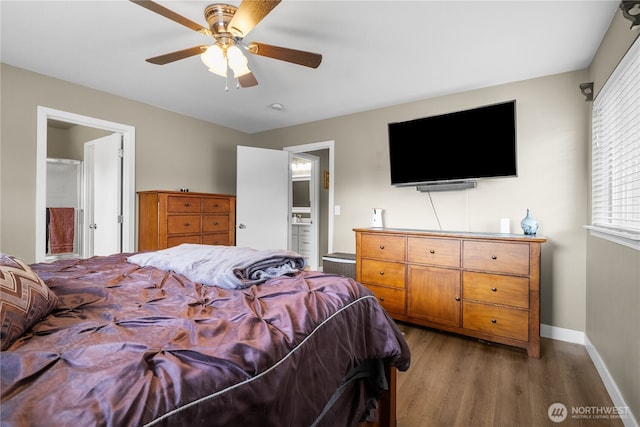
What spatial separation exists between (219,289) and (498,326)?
228 centimetres

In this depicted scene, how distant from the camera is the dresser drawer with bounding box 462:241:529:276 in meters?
2.36

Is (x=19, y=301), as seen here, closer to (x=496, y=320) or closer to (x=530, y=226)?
(x=496, y=320)

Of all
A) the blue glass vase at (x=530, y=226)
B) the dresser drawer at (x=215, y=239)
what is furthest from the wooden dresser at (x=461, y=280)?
the dresser drawer at (x=215, y=239)

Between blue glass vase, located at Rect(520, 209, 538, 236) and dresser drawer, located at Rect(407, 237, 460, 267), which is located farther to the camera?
dresser drawer, located at Rect(407, 237, 460, 267)

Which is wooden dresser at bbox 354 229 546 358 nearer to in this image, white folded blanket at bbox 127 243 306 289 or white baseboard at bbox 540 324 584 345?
white baseboard at bbox 540 324 584 345

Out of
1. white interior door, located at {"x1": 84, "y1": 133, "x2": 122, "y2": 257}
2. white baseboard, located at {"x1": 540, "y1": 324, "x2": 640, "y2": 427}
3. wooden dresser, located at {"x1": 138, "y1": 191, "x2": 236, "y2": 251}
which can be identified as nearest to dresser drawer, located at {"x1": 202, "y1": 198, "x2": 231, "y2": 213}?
wooden dresser, located at {"x1": 138, "y1": 191, "x2": 236, "y2": 251}

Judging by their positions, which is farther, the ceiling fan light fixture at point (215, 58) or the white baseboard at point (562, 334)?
the white baseboard at point (562, 334)

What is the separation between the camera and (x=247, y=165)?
419cm

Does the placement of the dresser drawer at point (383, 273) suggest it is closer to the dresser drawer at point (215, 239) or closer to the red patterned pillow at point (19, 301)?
the dresser drawer at point (215, 239)

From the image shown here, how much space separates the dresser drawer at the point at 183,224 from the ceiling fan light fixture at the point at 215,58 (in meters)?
1.88

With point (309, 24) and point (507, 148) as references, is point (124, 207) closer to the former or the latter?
point (309, 24)

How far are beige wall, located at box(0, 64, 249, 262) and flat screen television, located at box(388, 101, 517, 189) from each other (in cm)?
255

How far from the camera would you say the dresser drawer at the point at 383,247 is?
2.92 meters

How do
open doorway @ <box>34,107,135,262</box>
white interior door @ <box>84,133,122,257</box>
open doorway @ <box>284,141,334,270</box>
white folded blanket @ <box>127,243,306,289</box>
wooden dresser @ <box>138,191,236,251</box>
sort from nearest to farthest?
white folded blanket @ <box>127,243,306,289</box> → open doorway @ <box>34,107,135,262</box> → wooden dresser @ <box>138,191,236,251</box> → white interior door @ <box>84,133,122,257</box> → open doorway @ <box>284,141,334,270</box>
